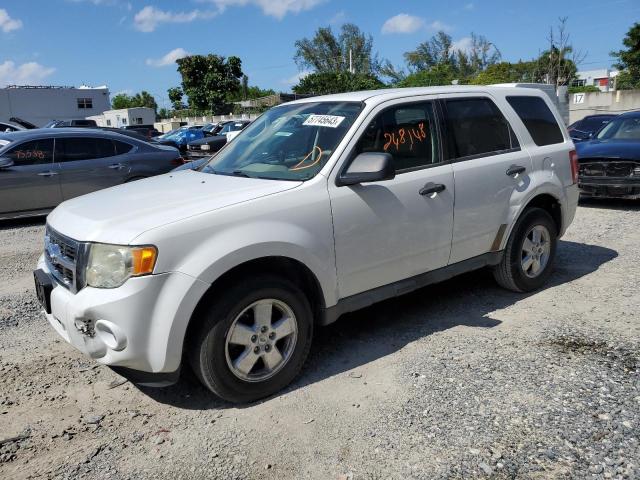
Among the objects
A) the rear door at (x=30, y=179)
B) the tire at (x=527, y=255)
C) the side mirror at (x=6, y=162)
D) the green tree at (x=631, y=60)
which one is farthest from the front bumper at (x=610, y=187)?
the green tree at (x=631, y=60)

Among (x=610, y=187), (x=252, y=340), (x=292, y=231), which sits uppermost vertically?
(x=292, y=231)

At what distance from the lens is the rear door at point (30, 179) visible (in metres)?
8.81

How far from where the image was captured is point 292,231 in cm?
340

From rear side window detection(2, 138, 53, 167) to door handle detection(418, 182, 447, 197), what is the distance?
734cm

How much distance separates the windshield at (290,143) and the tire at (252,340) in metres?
0.84

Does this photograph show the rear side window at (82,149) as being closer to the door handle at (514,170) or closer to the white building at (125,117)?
the door handle at (514,170)

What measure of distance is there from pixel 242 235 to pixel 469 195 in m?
2.01

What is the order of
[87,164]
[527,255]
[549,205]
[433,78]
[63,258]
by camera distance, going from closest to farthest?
[63,258], [527,255], [549,205], [87,164], [433,78]

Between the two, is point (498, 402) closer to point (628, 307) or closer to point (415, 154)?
point (415, 154)

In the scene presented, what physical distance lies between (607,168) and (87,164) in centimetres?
855

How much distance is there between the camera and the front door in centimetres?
370

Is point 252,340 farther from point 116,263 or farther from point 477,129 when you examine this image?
point 477,129

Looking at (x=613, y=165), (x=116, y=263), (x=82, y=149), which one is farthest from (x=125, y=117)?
(x=116, y=263)

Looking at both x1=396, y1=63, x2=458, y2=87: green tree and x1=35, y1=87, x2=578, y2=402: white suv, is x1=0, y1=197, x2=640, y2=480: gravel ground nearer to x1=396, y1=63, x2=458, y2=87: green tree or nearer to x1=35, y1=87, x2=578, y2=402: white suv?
x1=35, y1=87, x2=578, y2=402: white suv
